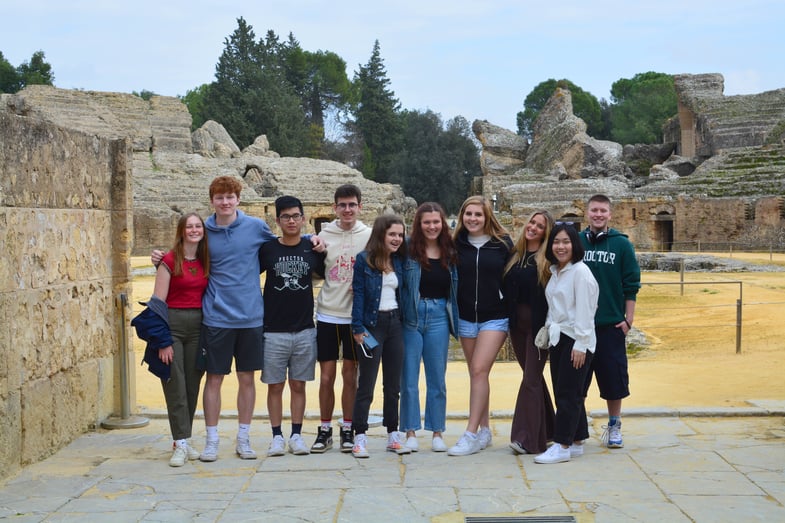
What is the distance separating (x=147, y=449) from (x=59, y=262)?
4.62ft

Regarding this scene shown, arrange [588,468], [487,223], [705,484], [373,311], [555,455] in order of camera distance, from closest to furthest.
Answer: [705,484] < [588,468] < [555,455] < [373,311] < [487,223]

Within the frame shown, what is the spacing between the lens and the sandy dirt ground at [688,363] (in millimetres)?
8023

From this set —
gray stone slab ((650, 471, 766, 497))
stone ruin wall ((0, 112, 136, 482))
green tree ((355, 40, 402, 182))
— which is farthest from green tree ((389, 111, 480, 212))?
gray stone slab ((650, 471, 766, 497))

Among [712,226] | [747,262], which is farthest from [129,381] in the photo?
[712,226]

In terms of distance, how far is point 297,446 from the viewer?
5.70m

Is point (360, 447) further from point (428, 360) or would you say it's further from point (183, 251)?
point (183, 251)

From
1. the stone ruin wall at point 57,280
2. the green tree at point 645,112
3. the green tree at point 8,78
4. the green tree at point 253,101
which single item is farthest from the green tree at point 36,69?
the stone ruin wall at point 57,280

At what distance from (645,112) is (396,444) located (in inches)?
2569

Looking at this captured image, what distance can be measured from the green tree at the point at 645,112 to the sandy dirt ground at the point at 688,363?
4794cm

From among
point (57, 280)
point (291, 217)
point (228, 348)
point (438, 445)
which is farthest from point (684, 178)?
point (57, 280)

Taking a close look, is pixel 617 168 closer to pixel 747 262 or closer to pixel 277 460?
pixel 747 262

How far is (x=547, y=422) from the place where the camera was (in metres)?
5.76

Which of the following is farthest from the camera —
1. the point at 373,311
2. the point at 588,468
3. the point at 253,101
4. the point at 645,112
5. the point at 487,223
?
the point at 645,112

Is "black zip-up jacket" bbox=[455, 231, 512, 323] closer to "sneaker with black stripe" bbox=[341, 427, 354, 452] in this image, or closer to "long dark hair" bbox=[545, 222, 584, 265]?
"long dark hair" bbox=[545, 222, 584, 265]
